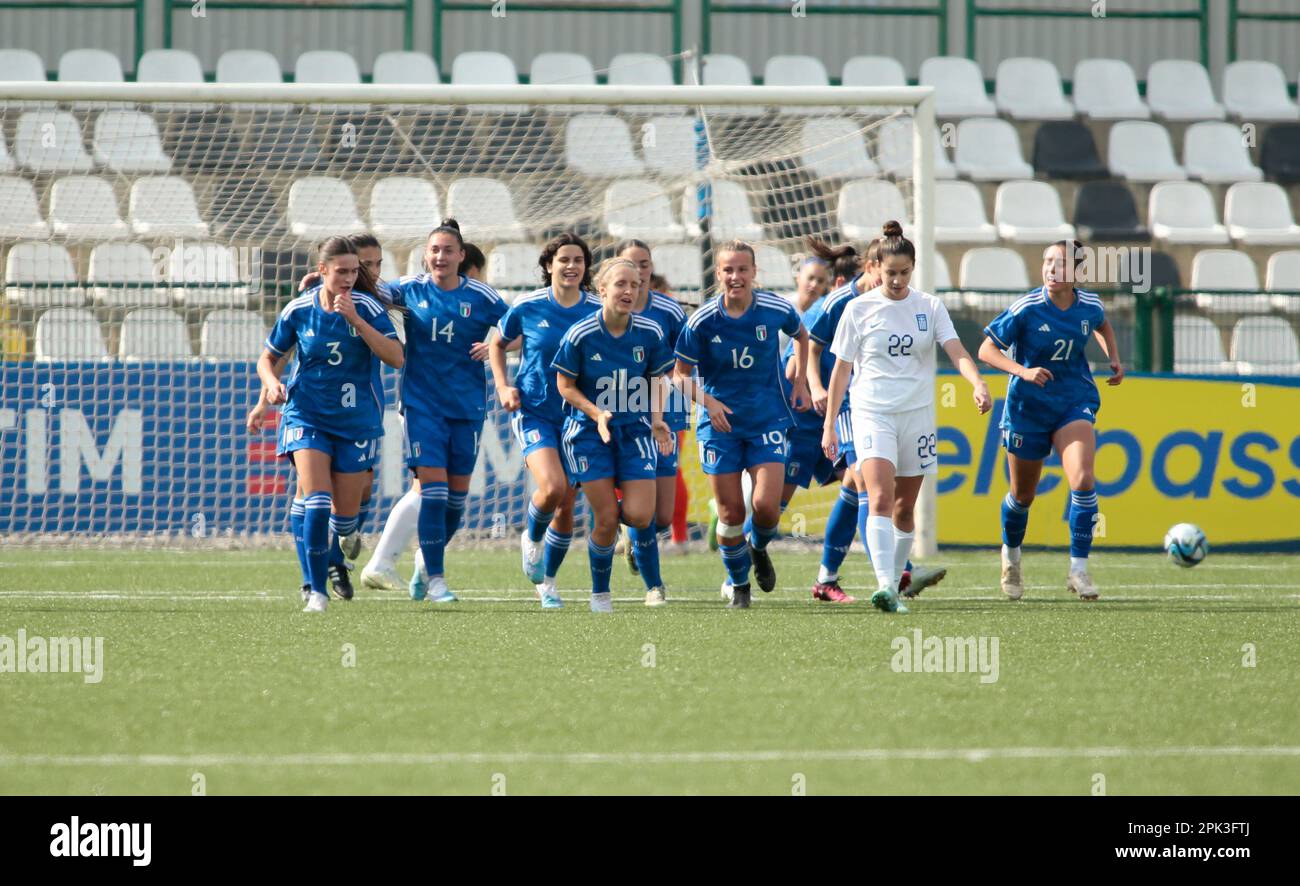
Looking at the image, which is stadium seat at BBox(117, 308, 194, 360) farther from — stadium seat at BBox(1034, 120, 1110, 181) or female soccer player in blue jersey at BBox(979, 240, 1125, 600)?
stadium seat at BBox(1034, 120, 1110, 181)

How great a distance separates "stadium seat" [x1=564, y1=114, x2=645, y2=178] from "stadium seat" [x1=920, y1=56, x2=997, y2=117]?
12.8 ft

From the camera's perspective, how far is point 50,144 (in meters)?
14.9

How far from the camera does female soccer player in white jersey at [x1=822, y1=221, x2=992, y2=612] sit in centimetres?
805

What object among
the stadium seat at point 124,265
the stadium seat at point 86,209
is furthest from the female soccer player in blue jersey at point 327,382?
the stadium seat at point 86,209

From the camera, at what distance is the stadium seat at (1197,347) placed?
1357 cm

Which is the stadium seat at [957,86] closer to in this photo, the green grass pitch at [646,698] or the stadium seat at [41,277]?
the stadium seat at [41,277]

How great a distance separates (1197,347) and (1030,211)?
13.9ft

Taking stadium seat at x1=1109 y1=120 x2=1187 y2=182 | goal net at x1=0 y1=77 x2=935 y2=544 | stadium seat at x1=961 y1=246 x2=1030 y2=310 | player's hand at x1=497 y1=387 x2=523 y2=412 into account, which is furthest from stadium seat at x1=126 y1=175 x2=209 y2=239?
stadium seat at x1=1109 y1=120 x2=1187 y2=182

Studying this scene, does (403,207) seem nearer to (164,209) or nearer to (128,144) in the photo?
(164,209)

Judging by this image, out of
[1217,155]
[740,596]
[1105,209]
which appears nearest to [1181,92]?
[1217,155]

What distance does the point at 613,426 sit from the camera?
26.8 ft

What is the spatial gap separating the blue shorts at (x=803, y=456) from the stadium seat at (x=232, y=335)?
17.7 ft

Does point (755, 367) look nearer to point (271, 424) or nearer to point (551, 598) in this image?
point (551, 598)
